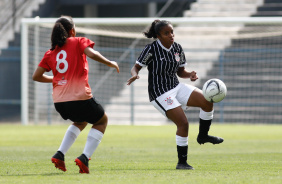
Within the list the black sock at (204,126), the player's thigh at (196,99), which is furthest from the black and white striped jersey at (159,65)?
the black sock at (204,126)

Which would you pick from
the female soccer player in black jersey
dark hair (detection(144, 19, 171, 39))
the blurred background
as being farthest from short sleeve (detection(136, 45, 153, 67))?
the blurred background

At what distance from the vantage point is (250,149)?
1129 cm

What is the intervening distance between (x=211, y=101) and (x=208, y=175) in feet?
→ 4.79

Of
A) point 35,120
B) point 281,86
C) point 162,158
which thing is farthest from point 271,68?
point 162,158

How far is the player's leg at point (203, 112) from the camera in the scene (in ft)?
26.3

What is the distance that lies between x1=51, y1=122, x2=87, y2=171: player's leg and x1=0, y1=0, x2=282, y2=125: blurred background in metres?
13.6

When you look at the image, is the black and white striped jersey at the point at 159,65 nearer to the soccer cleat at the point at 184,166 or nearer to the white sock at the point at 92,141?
the soccer cleat at the point at 184,166

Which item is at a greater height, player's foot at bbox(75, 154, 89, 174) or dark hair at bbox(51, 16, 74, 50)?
dark hair at bbox(51, 16, 74, 50)

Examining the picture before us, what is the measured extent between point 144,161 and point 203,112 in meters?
1.19

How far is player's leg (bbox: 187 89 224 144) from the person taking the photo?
8031 millimetres

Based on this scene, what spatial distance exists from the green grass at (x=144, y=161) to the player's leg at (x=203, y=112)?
32cm

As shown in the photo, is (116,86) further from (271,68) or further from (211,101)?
(211,101)

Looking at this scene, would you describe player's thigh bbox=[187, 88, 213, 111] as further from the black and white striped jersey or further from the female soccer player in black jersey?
the black and white striped jersey

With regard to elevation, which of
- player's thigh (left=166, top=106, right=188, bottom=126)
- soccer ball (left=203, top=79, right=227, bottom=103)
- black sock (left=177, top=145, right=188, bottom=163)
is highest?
soccer ball (left=203, top=79, right=227, bottom=103)
